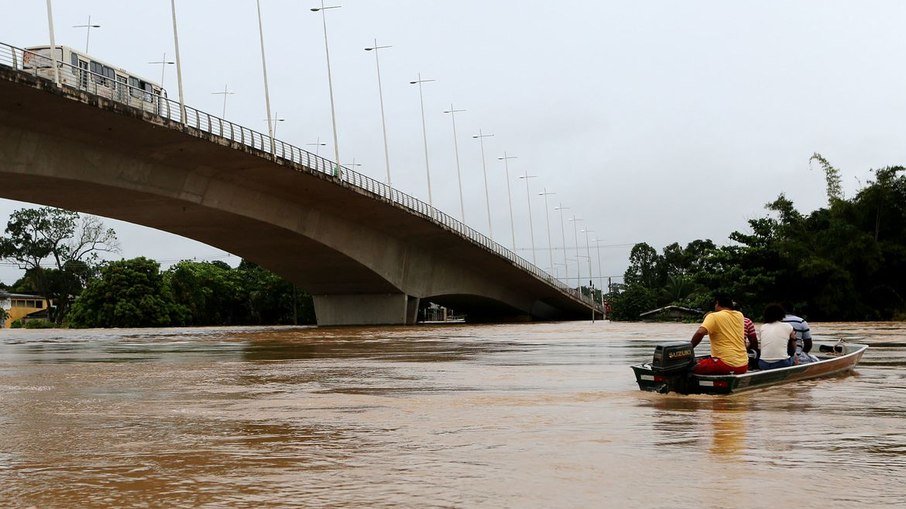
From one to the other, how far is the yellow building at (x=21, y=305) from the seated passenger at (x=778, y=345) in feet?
408

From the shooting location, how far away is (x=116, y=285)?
79.0 meters

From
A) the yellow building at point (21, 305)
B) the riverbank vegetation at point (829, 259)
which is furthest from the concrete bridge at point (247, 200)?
the yellow building at point (21, 305)

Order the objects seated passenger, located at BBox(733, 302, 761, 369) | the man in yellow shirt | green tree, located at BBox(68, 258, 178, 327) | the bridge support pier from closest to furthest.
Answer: the man in yellow shirt < seated passenger, located at BBox(733, 302, 761, 369) < the bridge support pier < green tree, located at BBox(68, 258, 178, 327)

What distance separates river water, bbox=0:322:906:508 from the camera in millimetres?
6062

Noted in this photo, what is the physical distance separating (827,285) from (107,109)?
38.4 metres

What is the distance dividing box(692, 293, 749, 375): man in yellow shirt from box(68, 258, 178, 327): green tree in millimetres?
72081

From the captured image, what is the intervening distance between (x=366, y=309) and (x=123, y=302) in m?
28.5

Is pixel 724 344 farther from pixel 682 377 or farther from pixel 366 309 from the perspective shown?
pixel 366 309

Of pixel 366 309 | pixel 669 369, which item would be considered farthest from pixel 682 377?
pixel 366 309

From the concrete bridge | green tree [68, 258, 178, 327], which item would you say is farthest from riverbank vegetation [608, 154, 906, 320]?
green tree [68, 258, 178, 327]

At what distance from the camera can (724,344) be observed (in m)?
12.5

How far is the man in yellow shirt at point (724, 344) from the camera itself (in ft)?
40.5

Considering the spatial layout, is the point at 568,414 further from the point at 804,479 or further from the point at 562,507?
the point at 562,507

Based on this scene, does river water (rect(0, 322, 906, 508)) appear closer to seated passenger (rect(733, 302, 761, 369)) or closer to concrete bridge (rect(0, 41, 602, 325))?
seated passenger (rect(733, 302, 761, 369))
